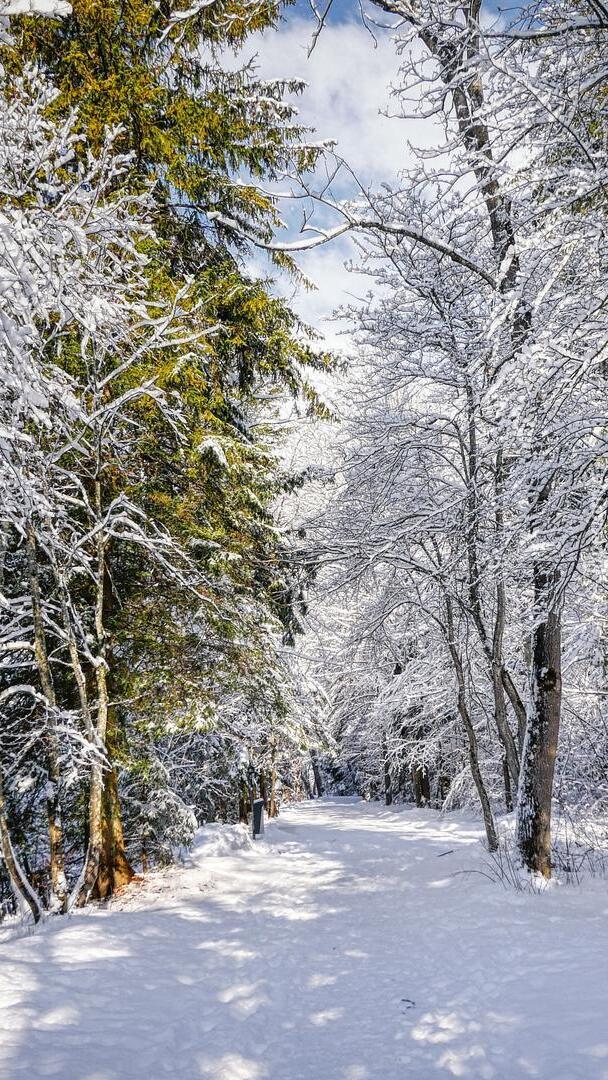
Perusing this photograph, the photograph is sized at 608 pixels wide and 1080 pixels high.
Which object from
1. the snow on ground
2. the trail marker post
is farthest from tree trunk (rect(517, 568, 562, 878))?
the trail marker post

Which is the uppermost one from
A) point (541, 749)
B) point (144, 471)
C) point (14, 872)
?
point (144, 471)

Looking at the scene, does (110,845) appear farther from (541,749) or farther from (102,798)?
(541,749)

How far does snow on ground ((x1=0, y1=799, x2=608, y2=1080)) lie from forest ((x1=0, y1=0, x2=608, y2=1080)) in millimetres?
338

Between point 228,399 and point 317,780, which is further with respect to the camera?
point 317,780

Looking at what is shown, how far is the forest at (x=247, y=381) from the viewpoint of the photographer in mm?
4172

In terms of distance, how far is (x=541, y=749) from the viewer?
6.68m

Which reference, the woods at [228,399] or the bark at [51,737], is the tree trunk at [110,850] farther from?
the bark at [51,737]

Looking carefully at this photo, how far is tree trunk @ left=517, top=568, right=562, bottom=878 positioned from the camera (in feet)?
21.5

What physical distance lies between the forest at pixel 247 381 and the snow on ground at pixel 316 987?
34 centimetres

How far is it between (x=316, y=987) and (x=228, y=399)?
6.90 meters

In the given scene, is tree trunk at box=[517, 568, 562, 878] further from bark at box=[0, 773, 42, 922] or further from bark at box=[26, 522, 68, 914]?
bark at box=[0, 773, 42, 922]

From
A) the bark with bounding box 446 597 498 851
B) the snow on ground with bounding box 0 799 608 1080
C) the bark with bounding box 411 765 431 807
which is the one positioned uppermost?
the bark with bounding box 446 597 498 851

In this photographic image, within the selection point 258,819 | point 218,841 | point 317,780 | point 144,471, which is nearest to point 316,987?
point 144,471

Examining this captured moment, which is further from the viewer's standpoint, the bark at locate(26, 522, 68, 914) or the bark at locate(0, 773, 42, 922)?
the bark at locate(26, 522, 68, 914)
